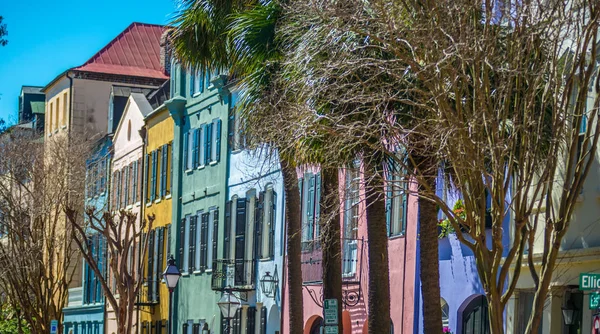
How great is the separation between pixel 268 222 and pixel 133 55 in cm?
2867

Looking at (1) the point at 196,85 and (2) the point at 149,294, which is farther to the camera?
(2) the point at 149,294

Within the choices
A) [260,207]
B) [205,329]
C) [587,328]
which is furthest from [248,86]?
[205,329]

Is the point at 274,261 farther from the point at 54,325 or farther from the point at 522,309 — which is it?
the point at 522,309

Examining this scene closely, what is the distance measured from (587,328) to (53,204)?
2936 cm

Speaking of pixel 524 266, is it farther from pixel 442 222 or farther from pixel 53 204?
pixel 53 204

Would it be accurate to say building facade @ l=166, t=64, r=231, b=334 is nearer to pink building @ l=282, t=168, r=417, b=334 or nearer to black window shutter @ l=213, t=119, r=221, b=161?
black window shutter @ l=213, t=119, r=221, b=161

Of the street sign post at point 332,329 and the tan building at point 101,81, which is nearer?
the street sign post at point 332,329

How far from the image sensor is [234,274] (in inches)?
1485

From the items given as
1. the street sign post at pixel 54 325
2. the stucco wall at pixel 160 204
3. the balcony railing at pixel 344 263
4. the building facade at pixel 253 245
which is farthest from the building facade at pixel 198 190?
the balcony railing at pixel 344 263

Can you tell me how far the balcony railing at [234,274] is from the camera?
36938 mm

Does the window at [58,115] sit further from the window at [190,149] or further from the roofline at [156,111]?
the window at [190,149]

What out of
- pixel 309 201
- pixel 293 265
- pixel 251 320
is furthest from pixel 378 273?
pixel 251 320

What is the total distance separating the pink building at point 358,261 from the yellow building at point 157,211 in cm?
1298

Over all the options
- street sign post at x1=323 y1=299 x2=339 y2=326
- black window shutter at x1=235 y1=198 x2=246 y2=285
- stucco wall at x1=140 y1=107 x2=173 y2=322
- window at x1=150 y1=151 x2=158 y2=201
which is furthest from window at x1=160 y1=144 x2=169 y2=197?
street sign post at x1=323 y1=299 x2=339 y2=326
